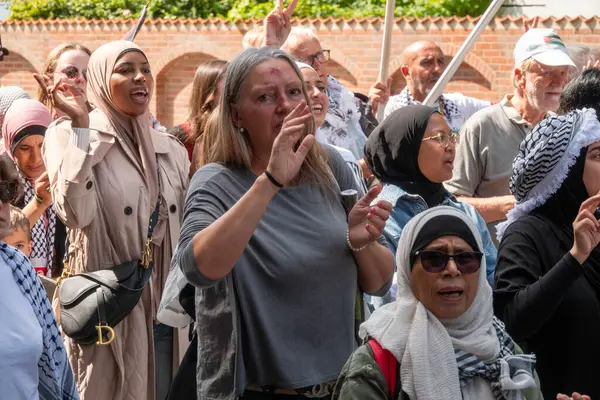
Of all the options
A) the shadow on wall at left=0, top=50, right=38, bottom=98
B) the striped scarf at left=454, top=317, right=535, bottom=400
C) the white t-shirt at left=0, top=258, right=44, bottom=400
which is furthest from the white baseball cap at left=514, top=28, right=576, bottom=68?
the shadow on wall at left=0, top=50, right=38, bottom=98

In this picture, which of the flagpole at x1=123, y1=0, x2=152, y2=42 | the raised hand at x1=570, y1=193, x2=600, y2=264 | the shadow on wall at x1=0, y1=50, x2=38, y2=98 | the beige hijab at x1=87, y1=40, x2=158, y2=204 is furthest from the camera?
the shadow on wall at x1=0, y1=50, x2=38, y2=98

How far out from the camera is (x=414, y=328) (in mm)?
3438

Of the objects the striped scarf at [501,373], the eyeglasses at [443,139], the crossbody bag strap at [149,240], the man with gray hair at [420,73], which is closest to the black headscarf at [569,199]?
the eyeglasses at [443,139]

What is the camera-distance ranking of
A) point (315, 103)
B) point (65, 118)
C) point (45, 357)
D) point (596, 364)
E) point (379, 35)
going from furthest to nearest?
point (379, 35), point (315, 103), point (65, 118), point (596, 364), point (45, 357)

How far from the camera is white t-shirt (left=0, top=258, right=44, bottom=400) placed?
3.79 m

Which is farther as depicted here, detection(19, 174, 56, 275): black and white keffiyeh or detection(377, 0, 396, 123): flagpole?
detection(377, 0, 396, 123): flagpole

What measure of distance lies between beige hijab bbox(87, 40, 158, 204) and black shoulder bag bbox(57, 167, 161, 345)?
427 mm

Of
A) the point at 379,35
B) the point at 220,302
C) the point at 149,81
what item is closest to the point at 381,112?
the point at 149,81

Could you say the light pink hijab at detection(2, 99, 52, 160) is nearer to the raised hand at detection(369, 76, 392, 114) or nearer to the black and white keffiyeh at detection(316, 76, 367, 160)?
the black and white keffiyeh at detection(316, 76, 367, 160)

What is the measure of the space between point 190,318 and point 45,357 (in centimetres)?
63

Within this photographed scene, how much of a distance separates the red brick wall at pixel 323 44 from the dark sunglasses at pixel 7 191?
45.2ft

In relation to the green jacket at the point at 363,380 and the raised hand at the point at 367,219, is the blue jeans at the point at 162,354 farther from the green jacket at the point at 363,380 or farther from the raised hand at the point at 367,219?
the green jacket at the point at 363,380

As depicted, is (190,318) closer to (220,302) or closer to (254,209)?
(220,302)

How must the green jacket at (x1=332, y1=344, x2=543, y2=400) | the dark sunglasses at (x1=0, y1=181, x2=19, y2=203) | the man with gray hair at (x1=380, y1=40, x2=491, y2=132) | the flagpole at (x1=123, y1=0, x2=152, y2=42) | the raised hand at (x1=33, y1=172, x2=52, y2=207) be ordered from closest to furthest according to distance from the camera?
the green jacket at (x1=332, y1=344, x2=543, y2=400)
the dark sunglasses at (x1=0, y1=181, x2=19, y2=203)
the raised hand at (x1=33, y1=172, x2=52, y2=207)
the flagpole at (x1=123, y1=0, x2=152, y2=42)
the man with gray hair at (x1=380, y1=40, x2=491, y2=132)
